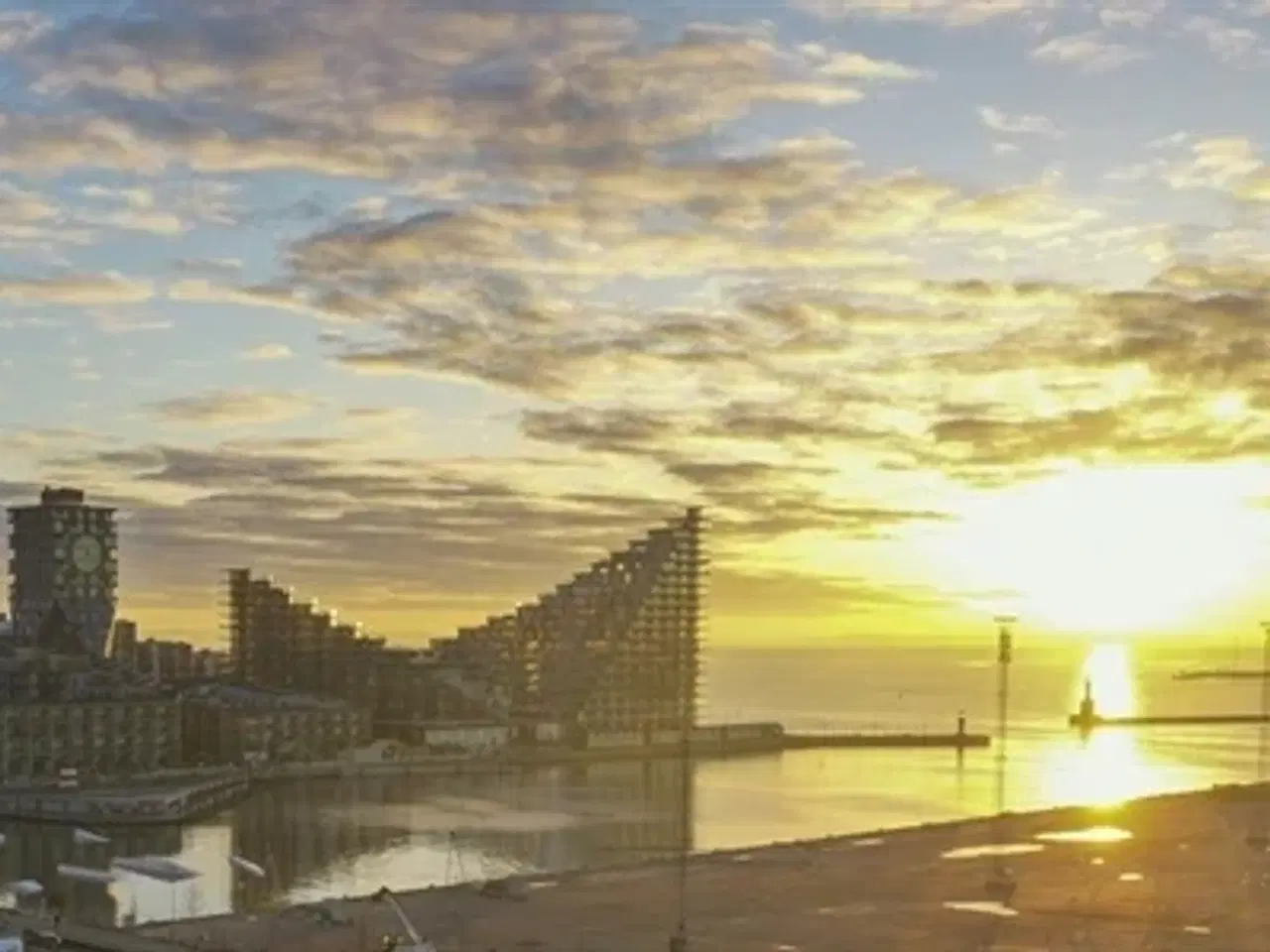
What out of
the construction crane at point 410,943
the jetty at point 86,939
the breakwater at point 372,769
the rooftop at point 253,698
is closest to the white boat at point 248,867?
the breakwater at point 372,769

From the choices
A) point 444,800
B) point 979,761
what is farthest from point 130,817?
point 979,761

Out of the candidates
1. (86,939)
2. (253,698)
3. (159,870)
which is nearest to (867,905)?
(86,939)

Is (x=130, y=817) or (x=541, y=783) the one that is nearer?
(x=130, y=817)

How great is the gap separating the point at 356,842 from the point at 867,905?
142 feet

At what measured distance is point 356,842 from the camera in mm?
87875

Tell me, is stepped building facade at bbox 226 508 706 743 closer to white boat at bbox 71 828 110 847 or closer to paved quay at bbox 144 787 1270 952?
white boat at bbox 71 828 110 847

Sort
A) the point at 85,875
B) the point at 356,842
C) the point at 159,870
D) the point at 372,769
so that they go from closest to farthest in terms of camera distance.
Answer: the point at 159,870
the point at 85,875
the point at 356,842
the point at 372,769

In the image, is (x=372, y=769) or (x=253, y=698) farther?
(x=253, y=698)

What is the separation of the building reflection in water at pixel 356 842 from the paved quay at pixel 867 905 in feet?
52.4

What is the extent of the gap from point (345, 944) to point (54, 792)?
227 ft

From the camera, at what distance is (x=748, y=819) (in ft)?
325

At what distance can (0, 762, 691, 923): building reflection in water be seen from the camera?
71000 millimetres

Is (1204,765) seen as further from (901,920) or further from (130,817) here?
(901,920)

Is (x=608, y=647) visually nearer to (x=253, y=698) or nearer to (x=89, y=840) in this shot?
(x=253, y=698)
